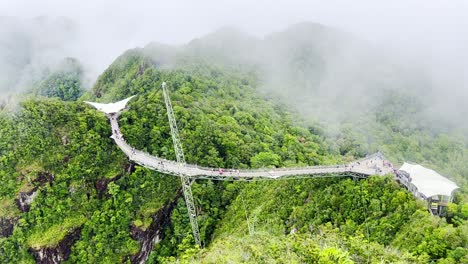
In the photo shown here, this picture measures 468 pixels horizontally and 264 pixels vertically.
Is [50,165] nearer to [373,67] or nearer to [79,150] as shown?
[79,150]

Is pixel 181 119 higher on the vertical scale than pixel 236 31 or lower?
lower

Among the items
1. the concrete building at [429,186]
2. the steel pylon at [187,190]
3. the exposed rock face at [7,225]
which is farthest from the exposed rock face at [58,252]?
the concrete building at [429,186]

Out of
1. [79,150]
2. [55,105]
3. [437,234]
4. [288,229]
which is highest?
[55,105]

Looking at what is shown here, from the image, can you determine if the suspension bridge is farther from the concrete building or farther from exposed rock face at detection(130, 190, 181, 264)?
exposed rock face at detection(130, 190, 181, 264)

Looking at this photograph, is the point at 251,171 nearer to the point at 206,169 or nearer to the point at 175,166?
the point at 206,169

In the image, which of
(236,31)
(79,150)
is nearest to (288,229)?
(79,150)

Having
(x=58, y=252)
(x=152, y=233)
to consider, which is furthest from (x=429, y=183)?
(x=58, y=252)

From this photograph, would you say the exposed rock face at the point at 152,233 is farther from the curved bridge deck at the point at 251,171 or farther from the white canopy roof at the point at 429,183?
the white canopy roof at the point at 429,183
